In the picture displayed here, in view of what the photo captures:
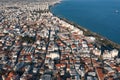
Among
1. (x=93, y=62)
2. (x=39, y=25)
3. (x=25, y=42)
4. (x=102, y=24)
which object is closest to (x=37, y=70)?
(x=93, y=62)

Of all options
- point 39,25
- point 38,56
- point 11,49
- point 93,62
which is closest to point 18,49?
point 11,49

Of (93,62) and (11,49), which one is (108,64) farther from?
(11,49)

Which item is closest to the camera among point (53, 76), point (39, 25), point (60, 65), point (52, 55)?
point (53, 76)

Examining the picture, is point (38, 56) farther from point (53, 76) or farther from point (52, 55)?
point (53, 76)

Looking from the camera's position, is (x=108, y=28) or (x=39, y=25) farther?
(x=108, y=28)

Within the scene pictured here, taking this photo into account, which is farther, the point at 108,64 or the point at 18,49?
the point at 18,49

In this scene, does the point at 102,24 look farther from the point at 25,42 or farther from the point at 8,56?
the point at 8,56

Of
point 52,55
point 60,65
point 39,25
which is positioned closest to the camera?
point 60,65

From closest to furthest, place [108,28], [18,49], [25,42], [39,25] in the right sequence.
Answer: [18,49] < [25,42] < [39,25] < [108,28]

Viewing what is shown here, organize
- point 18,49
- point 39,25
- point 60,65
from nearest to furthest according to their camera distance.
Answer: point 60,65 < point 18,49 < point 39,25
